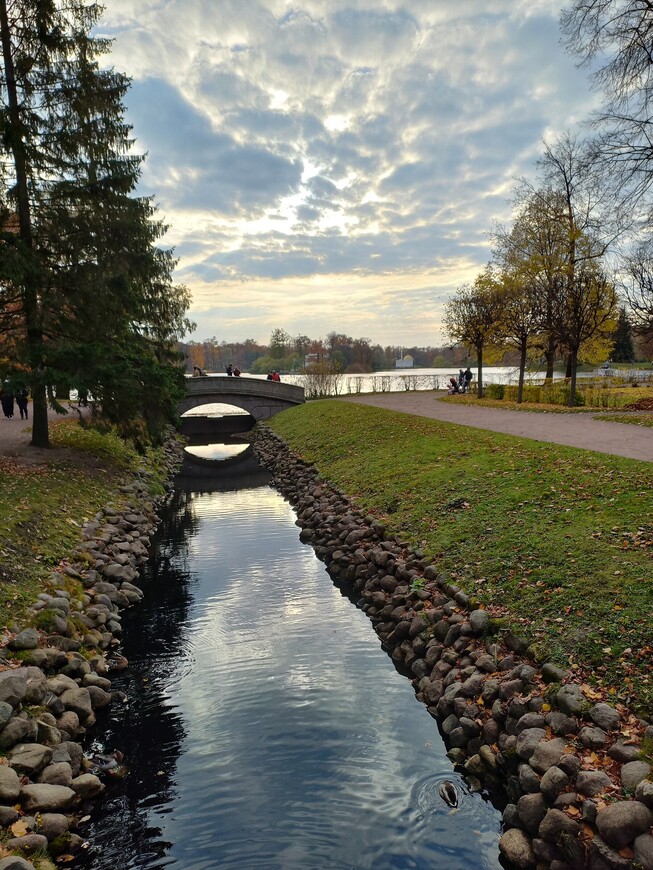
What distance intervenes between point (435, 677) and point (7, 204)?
51.7 feet

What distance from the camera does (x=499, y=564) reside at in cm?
860

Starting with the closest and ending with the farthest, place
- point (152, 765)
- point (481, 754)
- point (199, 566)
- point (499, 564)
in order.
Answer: point (481, 754)
point (152, 765)
point (499, 564)
point (199, 566)

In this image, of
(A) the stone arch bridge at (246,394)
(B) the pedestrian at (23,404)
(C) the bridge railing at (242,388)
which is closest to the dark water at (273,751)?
(B) the pedestrian at (23,404)

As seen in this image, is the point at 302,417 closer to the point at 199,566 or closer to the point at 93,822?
the point at 199,566

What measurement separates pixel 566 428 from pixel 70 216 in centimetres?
1623

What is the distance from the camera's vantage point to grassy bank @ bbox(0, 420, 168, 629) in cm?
887

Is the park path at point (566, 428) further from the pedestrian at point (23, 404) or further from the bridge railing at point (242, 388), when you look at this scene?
the pedestrian at point (23, 404)

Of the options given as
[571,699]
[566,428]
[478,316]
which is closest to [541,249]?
[478,316]

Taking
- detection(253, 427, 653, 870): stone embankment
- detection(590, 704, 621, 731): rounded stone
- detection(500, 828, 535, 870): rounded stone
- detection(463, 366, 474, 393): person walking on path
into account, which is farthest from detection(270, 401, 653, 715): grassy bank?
detection(463, 366, 474, 393): person walking on path

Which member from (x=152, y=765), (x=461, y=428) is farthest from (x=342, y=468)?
(x=152, y=765)

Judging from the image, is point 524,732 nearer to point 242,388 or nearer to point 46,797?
point 46,797

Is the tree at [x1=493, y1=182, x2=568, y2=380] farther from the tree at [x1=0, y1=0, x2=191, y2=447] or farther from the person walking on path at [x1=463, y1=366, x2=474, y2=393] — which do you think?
the tree at [x1=0, y1=0, x2=191, y2=447]

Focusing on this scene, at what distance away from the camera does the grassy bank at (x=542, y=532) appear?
631cm

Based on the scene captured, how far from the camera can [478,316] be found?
36156mm
